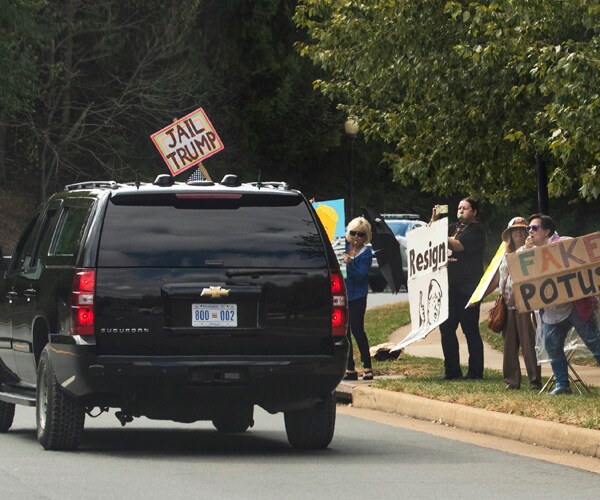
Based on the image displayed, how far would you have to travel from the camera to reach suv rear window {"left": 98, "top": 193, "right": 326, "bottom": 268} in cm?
1114

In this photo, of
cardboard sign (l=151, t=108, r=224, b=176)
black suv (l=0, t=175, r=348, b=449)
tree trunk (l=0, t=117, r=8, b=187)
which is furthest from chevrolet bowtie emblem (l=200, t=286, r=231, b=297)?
tree trunk (l=0, t=117, r=8, b=187)

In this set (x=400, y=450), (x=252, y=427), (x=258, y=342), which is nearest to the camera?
(x=258, y=342)

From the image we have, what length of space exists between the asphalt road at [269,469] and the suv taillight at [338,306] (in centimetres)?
90

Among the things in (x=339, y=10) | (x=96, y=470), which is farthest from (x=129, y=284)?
(x=339, y=10)

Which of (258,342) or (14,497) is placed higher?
(258,342)

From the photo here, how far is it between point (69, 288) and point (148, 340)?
25.8 inches

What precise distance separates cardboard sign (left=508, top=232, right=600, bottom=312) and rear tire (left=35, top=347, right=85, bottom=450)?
4831 mm

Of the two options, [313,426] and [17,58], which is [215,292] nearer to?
[313,426]

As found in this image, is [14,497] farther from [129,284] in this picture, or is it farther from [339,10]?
[339,10]

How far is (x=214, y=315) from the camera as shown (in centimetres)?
1112

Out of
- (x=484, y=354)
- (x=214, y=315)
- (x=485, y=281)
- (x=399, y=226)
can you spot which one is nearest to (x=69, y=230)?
(x=214, y=315)

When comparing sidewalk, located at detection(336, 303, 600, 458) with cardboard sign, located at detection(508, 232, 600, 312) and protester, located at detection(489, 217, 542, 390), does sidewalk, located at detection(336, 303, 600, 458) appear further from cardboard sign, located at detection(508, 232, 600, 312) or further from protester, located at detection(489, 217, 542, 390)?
cardboard sign, located at detection(508, 232, 600, 312)

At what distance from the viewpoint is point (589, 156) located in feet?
68.6

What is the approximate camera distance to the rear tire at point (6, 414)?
13.3 meters
